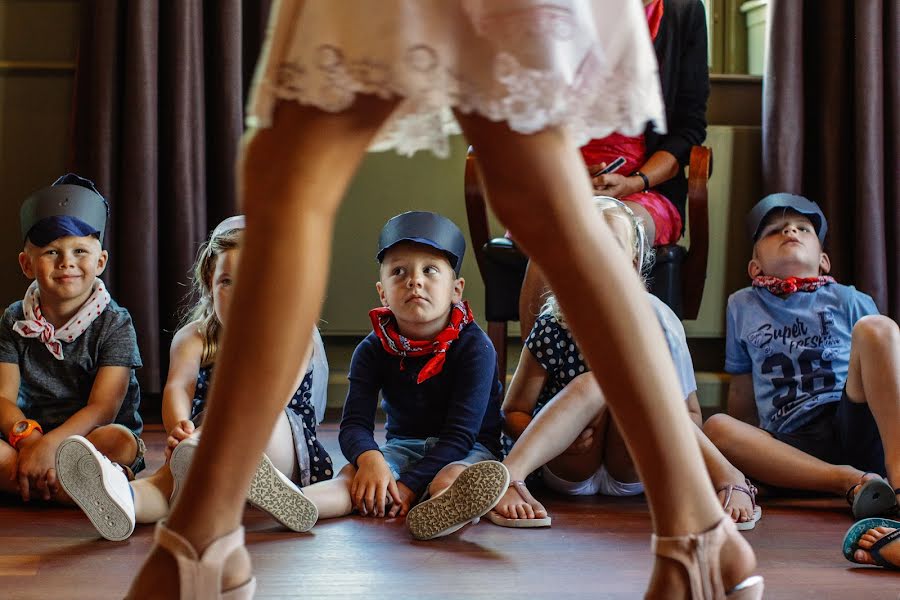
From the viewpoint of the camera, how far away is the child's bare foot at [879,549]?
1.34 m

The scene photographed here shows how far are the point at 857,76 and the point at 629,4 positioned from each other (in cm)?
227

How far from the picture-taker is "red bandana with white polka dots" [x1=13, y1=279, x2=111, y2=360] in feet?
6.46

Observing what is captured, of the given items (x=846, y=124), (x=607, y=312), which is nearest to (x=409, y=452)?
(x=607, y=312)

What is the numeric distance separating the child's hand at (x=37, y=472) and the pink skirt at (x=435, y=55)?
1.16 meters

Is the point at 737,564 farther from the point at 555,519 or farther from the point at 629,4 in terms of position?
the point at 555,519

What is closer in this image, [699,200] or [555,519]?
[555,519]

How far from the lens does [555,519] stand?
173 cm

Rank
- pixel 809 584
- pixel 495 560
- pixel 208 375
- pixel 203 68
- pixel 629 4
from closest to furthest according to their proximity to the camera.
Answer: pixel 629 4 → pixel 809 584 → pixel 495 560 → pixel 208 375 → pixel 203 68

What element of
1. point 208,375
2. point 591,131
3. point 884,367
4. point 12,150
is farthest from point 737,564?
point 12,150

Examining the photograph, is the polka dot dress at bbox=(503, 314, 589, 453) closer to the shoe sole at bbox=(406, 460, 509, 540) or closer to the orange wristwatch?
the shoe sole at bbox=(406, 460, 509, 540)

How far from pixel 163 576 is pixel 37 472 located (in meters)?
1.03

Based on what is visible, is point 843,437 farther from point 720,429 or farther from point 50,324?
point 50,324

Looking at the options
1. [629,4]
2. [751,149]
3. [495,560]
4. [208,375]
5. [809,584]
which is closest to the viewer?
[629,4]

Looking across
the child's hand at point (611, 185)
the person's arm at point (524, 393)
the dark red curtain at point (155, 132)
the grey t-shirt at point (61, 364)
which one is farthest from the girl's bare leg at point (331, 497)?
the dark red curtain at point (155, 132)
